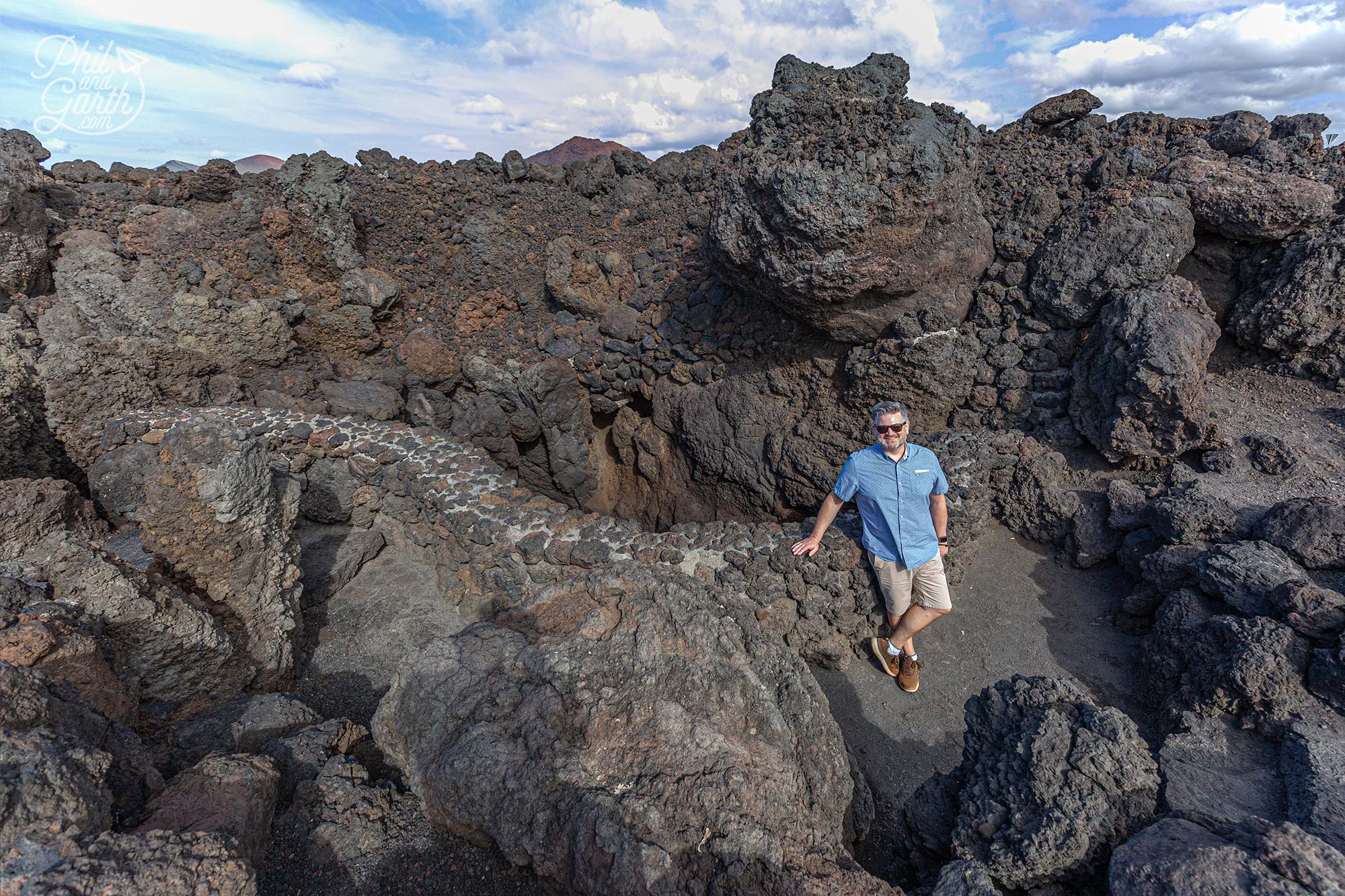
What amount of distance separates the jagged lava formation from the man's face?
102 centimetres

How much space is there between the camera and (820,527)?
4.14 m

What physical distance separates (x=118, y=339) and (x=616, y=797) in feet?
24.8

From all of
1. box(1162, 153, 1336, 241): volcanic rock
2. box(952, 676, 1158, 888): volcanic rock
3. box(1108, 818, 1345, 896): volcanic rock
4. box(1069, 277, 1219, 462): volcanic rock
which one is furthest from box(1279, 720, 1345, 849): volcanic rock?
box(1162, 153, 1336, 241): volcanic rock

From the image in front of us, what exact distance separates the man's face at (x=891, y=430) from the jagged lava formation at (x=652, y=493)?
1.02 meters

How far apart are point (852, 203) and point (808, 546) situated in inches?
106

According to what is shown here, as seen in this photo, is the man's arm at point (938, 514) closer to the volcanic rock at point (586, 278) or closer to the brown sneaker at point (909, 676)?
the brown sneaker at point (909, 676)

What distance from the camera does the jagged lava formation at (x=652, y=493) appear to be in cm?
197

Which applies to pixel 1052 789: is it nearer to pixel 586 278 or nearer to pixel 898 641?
pixel 898 641

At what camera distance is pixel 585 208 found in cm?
947

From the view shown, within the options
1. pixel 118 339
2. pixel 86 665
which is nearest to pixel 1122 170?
pixel 86 665

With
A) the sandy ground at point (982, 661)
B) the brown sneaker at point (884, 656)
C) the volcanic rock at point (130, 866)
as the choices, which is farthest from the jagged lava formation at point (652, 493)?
the sandy ground at point (982, 661)

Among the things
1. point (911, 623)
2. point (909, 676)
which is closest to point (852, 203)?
point (911, 623)

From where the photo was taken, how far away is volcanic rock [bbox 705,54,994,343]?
4.57 m

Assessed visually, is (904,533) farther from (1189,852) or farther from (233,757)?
(233,757)
